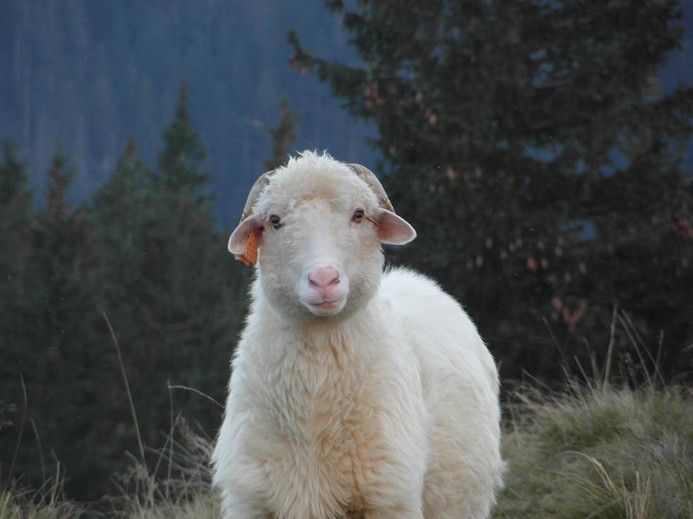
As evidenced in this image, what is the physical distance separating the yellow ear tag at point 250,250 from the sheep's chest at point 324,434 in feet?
1.55

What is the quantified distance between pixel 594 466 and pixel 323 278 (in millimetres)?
2284

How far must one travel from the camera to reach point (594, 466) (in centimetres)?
518

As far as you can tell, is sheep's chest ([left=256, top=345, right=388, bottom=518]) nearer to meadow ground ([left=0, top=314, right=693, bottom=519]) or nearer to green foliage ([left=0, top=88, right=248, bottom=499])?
meadow ground ([left=0, top=314, right=693, bottom=519])

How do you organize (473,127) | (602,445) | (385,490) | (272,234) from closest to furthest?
(385,490) → (272,234) → (602,445) → (473,127)

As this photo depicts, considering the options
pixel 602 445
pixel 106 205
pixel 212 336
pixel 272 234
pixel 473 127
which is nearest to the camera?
pixel 272 234

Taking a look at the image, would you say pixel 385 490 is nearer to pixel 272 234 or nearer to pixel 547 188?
pixel 272 234

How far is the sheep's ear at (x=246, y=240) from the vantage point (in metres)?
4.22

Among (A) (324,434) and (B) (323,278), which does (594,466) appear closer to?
(A) (324,434)

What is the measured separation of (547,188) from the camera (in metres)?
16.9

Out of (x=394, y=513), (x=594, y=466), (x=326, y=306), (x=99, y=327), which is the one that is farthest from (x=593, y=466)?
(x=99, y=327)

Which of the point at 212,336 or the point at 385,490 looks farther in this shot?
the point at 212,336

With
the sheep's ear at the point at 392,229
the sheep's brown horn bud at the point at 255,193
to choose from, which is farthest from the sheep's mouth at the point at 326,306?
the sheep's brown horn bud at the point at 255,193

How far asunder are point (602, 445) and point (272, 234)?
2739 mm

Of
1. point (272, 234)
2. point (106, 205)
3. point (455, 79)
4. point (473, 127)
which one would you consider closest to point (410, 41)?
point (455, 79)
